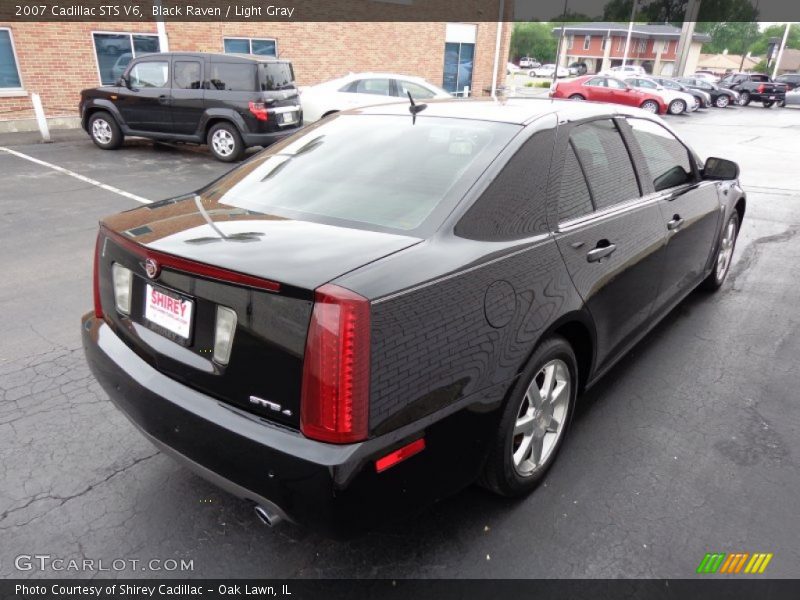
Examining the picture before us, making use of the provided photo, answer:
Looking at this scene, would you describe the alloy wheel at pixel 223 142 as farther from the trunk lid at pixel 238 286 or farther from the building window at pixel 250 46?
the trunk lid at pixel 238 286

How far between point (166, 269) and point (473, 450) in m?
1.28

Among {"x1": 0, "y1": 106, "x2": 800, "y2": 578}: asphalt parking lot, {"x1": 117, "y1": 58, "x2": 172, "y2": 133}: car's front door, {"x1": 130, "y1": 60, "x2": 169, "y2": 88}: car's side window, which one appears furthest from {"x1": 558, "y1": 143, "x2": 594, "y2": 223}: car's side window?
{"x1": 130, "y1": 60, "x2": 169, "y2": 88}: car's side window

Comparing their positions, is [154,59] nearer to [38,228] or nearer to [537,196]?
[38,228]

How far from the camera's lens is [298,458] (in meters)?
1.75

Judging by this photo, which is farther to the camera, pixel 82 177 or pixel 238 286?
pixel 82 177

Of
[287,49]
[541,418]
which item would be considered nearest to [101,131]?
[287,49]

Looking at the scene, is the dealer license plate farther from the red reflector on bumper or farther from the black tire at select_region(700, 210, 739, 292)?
the black tire at select_region(700, 210, 739, 292)

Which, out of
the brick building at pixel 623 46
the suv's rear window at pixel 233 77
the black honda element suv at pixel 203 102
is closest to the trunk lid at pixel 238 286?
the black honda element suv at pixel 203 102

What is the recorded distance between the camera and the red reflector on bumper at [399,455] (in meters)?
→ 1.79

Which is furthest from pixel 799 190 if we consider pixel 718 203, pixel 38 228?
pixel 38 228

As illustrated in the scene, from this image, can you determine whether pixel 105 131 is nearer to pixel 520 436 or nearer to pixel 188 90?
pixel 188 90

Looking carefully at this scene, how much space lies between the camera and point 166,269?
2008 millimetres

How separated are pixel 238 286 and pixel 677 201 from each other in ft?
9.83

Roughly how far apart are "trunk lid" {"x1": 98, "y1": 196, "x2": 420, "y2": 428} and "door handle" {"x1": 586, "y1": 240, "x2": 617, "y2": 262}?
3.40 feet
